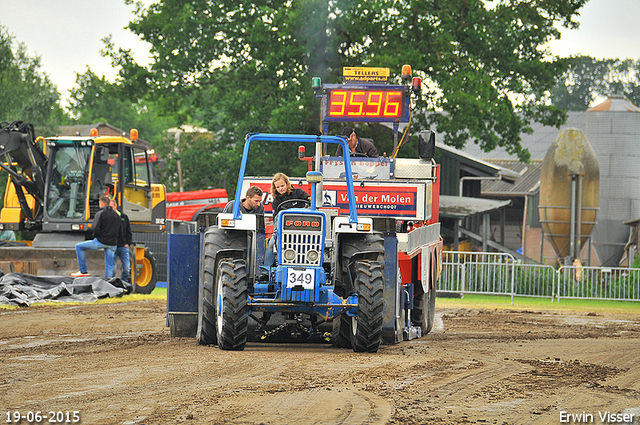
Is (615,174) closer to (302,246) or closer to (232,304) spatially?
(302,246)

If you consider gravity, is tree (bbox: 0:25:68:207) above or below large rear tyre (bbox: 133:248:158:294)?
above

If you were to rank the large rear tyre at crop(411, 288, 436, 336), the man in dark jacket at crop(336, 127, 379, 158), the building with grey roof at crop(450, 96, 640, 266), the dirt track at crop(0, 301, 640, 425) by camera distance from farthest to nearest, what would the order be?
the building with grey roof at crop(450, 96, 640, 266) < the man in dark jacket at crop(336, 127, 379, 158) < the large rear tyre at crop(411, 288, 436, 336) < the dirt track at crop(0, 301, 640, 425)

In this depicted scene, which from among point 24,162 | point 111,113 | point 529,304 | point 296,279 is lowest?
point 529,304

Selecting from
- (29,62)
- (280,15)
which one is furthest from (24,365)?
(29,62)

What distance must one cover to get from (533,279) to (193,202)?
511 inches

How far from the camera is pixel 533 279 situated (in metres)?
24.4

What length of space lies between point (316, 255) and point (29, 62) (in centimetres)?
4720

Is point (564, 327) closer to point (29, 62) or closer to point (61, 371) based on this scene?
point (61, 371)

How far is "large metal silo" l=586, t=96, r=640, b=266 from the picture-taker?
38.9 meters

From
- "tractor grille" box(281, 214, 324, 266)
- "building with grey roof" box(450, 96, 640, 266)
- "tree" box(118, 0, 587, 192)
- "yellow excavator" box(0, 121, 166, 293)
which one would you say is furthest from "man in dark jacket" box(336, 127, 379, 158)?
"building with grey roof" box(450, 96, 640, 266)

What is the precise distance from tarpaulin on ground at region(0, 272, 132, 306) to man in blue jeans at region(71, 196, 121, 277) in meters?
0.42

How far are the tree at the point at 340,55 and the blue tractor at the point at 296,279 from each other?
17.9 meters

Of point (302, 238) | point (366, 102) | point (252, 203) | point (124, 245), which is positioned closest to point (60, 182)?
point (124, 245)

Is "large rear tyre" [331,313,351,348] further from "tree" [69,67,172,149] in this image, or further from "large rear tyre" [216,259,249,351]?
"tree" [69,67,172,149]
